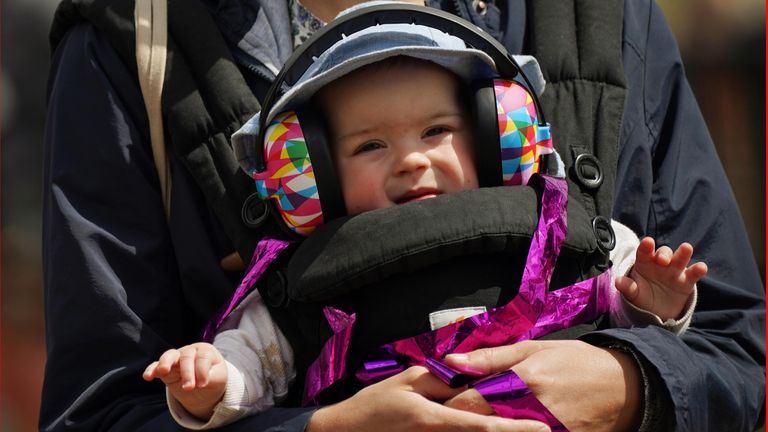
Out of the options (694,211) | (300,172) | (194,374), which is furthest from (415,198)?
(694,211)

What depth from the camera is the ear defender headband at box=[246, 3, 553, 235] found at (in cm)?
227

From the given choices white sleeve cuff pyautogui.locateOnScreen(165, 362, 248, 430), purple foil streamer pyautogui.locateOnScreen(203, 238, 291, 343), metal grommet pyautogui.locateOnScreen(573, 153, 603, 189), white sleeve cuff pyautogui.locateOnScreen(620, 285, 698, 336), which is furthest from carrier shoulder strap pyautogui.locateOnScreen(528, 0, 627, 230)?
white sleeve cuff pyautogui.locateOnScreen(165, 362, 248, 430)

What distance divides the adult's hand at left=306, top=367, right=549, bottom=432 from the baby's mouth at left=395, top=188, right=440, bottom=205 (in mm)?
367

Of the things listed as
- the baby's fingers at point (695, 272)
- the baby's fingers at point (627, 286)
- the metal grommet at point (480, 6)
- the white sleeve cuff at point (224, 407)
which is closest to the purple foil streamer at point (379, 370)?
the white sleeve cuff at point (224, 407)

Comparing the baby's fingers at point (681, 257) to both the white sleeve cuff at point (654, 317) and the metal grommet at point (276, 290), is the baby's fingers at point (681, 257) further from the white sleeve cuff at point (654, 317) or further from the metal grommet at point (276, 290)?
the metal grommet at point (276, 290)

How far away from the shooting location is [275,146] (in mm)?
2311

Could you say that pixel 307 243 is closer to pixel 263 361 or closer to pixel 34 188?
pixel 263 361

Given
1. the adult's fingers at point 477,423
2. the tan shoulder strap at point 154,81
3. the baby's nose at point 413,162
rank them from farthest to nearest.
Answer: the tan shoulder strap at point 154,81, the baby's nose at point 413,162, the adult's fingers at point 477,423

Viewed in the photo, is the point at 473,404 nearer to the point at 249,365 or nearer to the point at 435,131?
the point at 249,365

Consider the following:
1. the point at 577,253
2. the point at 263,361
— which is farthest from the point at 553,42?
the point at 263,361

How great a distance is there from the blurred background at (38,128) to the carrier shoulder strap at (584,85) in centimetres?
290

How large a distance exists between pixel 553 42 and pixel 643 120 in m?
0.26

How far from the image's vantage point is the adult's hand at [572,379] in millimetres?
2039

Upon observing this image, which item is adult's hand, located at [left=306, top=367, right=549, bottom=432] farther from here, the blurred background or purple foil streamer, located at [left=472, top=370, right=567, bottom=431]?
the blurred background
